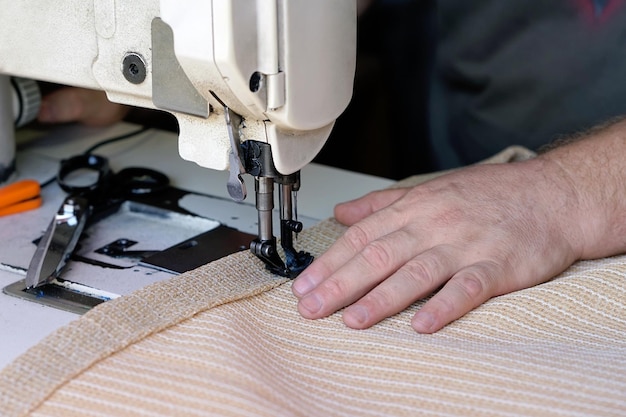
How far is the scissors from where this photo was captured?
1316 mm

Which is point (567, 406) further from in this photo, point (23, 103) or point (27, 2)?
point (23, 103)

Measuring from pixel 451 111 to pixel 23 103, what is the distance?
3.59 feet

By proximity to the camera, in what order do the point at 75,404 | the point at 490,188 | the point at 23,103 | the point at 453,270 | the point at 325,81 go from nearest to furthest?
1. the point at 75,404
2. the point at 325,81
3. the point at 453,270
4. the point at 490,188
5. the point at 23,103

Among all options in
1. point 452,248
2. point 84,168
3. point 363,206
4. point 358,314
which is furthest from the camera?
point 84,168

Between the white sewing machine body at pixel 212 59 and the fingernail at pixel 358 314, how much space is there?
195mm

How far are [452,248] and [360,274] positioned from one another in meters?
0.15

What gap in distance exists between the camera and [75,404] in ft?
3.07

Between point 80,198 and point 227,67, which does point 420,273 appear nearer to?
point 227,67

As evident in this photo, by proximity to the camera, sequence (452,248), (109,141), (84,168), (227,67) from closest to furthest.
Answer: (227,67) → (452,248) → (84,168) → (109,141)

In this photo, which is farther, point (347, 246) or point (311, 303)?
point (347, 246)

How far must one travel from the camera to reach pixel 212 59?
1.04 meters

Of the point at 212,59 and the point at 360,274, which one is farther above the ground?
the point at 212,59

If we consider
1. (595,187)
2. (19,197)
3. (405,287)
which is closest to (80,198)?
(19,197)

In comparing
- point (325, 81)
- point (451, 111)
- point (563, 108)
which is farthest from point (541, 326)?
point (451, 111)
